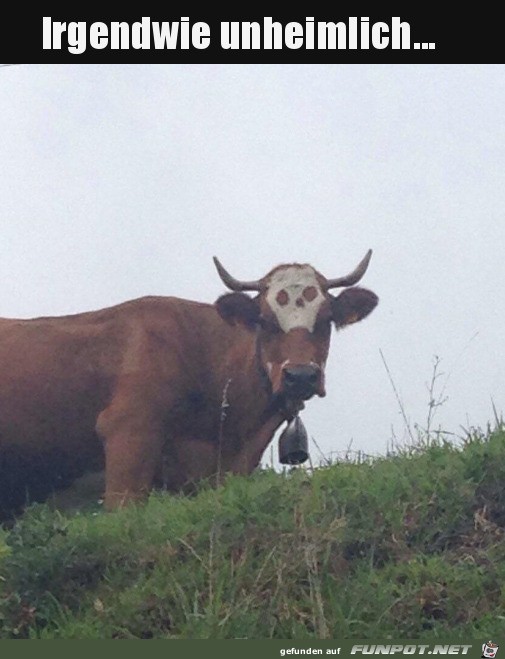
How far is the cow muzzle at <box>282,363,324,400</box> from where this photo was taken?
8.77 meters

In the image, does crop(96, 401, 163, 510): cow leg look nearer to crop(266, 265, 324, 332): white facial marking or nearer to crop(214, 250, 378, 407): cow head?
crop(214, 250, 378, 407): cow head

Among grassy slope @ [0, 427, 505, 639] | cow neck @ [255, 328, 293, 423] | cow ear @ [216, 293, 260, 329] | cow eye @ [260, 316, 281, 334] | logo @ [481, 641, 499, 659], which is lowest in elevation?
logo @ [481, 641, 499, 659]

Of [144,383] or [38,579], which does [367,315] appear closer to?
[144,383]

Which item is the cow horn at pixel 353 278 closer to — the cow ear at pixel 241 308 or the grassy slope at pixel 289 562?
the cow ear at pixel 241 308

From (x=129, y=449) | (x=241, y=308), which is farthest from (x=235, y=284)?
(x=129, y=449)

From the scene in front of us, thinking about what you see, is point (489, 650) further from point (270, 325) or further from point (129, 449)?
point (270, 325)

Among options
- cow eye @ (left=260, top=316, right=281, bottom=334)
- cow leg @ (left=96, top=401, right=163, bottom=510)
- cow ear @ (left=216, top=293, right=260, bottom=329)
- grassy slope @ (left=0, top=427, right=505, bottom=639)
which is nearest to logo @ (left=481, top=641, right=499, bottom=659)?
grassy slope @ (left=0, top=427, right=505, bottom=639)

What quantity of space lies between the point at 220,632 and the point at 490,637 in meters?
1.09

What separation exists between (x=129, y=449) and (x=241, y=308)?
1.39 metres

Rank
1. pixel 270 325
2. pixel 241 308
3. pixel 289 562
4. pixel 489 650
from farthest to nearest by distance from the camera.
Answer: pixel 241 308 < pixel 270 325 < pixel 289 562 < pixel 489 650

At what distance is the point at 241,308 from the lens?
945 centimetres

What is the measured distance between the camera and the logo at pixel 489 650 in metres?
5.20

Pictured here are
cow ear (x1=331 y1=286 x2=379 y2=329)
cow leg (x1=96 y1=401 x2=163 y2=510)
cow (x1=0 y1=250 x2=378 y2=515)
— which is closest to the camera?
cow leg (x1=96 y1=401 x2=163 y2=510)

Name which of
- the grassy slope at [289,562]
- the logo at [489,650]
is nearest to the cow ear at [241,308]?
the grassy slope at [289,562]
